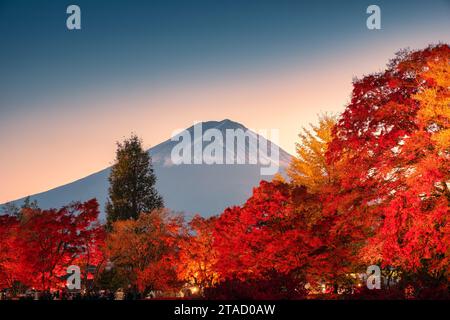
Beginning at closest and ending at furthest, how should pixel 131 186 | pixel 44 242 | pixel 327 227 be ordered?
pixel 327 227
pixel 44 242
pixel 131 186

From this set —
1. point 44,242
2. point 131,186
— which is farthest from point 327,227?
point 131,186

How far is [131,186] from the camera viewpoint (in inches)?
2451

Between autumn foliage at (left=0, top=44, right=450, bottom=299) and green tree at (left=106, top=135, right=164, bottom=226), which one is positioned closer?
autumn foliage at (left=0, top=44, right=450, bottom=299)

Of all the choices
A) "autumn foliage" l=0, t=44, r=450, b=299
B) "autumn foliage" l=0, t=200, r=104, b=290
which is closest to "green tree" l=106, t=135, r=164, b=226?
"autumn foliage" l=0, t=44, r=450, b=299

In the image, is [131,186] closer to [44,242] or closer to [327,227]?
[44,242]

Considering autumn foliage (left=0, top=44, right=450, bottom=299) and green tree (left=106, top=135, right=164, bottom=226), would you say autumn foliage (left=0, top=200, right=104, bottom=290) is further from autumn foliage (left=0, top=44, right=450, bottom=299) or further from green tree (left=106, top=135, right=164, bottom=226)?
green tree (left=106, top=135, right=164, bottom=226)

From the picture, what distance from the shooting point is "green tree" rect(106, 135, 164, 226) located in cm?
6031

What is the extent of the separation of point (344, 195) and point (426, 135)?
146 inches

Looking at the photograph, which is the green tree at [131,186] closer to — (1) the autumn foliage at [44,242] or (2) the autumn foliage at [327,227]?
(2) the autumn foliage at [327,227]

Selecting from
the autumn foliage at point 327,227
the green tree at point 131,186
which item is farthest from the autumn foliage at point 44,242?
the green tree at point 131,186

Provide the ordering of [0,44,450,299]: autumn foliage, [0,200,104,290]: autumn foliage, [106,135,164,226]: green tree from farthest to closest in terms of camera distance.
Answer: [106,135,164,226]: green tree < [0,200,104,290]: autumn foliage < [0,44,450,299]: autumn foliage

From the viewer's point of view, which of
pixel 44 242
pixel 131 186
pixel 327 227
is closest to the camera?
pixel 327 227
